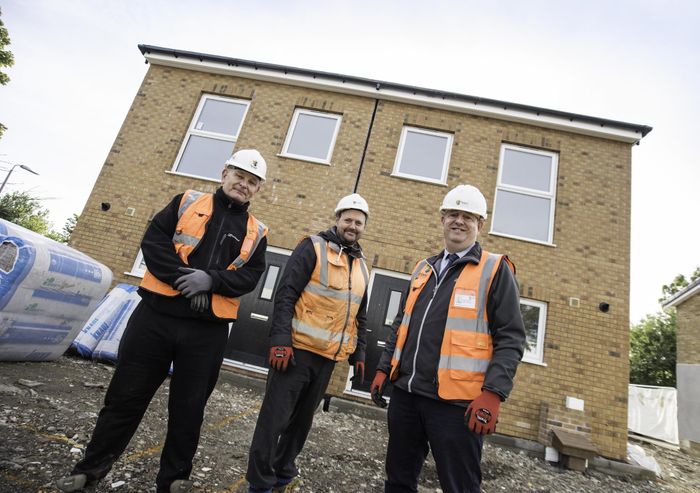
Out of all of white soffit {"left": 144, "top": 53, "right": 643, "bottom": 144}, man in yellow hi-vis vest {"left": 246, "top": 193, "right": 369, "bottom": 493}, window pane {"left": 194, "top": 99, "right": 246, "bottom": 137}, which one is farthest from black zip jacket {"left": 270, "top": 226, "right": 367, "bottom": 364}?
window pane {"left": 194, "top": 99, "right": 246, "bottom": 137}

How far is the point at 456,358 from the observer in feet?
6.39

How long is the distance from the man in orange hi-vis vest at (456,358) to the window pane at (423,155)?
17.3ft

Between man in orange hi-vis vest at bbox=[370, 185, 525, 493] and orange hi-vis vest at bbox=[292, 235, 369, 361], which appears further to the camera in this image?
orange hi-vis vest at bbox=[292, 235, 369, 361]

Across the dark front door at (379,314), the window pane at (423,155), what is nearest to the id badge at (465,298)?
the dark front door at (379,314)

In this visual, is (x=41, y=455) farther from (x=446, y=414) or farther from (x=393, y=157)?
(x=393, y=157)

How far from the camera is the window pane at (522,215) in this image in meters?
7.10

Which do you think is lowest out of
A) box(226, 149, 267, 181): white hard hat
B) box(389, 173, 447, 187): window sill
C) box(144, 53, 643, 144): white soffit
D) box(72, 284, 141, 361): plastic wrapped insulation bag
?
box(72, 284, 141, 361): plastic wrapped insulation bag

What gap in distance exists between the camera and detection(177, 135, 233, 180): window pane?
7730 millimetres

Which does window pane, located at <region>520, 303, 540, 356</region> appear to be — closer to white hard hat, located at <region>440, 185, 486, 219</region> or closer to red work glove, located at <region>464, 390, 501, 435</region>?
white hard hat, located at <region>440, 185, 486, 219</region>

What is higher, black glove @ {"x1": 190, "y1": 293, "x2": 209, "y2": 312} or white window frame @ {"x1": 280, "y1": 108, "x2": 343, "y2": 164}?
white window frame @ {"x1": 280, "y1": 108, "x2": 343, "y2": 164}

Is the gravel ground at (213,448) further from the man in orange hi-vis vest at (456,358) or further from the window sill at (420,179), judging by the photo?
the window sill at (420,179)

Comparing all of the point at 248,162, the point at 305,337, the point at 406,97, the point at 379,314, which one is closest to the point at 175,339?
the point at 305,337

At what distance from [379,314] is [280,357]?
176 inches

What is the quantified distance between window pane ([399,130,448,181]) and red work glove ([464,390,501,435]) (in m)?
6.13
